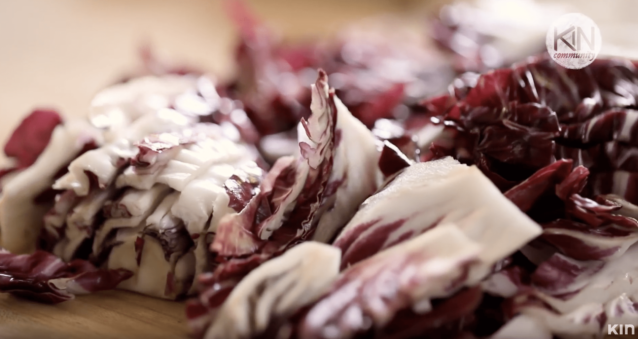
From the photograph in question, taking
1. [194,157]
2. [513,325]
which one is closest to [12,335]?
[194,157]

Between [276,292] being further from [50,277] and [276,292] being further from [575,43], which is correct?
[575,43]

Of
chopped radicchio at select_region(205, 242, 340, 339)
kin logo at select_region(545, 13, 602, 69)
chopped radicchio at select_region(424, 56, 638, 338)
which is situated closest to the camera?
chopped radicchio at select_region(205, 242, 340, 339)

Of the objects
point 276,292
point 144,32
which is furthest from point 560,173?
point 144,32

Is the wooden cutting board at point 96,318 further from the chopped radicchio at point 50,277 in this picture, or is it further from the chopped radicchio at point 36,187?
the chopped radicchio at point 36,187

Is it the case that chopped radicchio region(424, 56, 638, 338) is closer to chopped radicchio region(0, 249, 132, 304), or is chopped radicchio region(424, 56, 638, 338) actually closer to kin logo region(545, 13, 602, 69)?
kin logo region(545, 13, 602, 69)

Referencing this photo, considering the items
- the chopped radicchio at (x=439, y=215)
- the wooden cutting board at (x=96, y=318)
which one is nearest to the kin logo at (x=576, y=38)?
the chopped radicchio at (x=439, y=215)

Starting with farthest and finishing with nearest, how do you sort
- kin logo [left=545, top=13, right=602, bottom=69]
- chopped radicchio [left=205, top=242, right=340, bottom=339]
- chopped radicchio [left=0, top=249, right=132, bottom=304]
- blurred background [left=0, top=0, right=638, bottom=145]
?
blurred background [left=0, top=0, right=638, bottom=145], kin logo [left=545, top=13, right=602, bottom=69], chopped radicchio [left=0, top=249, right=132, bottom=304], chopped radicchio [left=205, top=242, right=340, bottom=339]

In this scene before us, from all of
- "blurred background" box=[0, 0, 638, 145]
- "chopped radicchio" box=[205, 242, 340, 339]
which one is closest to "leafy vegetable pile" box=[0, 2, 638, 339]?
"chopped radicchio" box=[205, 242, 340, 339]

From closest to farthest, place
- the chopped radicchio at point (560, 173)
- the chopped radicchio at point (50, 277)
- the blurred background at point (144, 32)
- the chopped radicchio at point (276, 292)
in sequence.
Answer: the chopped radicchio at point (276, 292) → the chopped radicchio at point (560, 173) → the chopped radicchio at point (50, 277) → the blurred background at point (144, 32)
